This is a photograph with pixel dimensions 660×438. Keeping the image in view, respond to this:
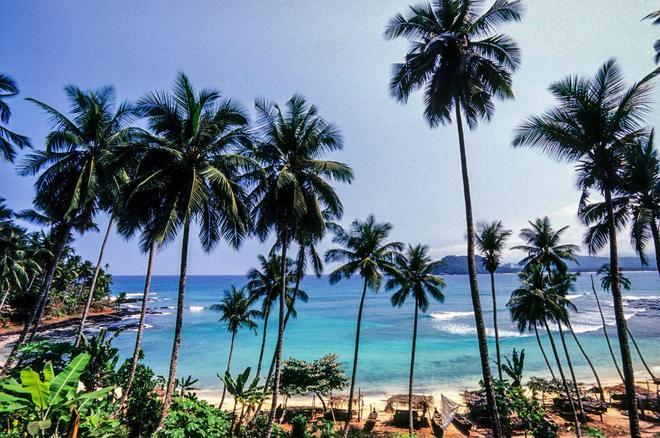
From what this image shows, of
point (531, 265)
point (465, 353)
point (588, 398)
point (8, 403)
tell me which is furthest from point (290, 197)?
point (465, 353)

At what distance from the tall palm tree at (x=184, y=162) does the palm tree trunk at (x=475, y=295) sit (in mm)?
7314

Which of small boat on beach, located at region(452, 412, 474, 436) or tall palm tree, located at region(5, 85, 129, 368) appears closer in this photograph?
tall palm tree, located at region(5, 85, 129, 368)

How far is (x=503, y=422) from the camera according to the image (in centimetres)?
1495

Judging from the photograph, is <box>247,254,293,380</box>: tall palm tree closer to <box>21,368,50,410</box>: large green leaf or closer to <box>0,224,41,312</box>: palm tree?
<box>21,368,50,410</box>: large green leaf

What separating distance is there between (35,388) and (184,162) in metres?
6.93

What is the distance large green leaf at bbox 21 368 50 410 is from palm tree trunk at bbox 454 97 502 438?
1017 centimetres

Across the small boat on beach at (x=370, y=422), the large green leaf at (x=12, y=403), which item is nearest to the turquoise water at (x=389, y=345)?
the small boat on beach at (x=370, y=422)

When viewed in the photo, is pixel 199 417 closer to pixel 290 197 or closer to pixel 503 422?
pixel 290 197

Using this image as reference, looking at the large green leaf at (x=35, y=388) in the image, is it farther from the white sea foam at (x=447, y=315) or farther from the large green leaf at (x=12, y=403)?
the white sea foam at (x=447, y=315)

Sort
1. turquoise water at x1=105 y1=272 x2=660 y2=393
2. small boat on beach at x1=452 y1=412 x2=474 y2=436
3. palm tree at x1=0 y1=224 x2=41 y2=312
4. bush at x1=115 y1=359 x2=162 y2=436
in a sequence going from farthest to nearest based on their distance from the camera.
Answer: turquoise water at x1=105 y1=272 x2=660 y2=393 → palm tree at x1=0 y1=224 x2=41 y2=312 → small boat on beach at x1=452 y1=412 x2=474 y2=436 → bush at x1=115 y1=359 x2=162 y2=436

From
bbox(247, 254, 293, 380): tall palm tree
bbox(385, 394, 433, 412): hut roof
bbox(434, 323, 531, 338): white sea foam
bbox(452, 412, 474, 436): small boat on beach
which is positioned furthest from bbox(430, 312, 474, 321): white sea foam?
bbox(247, 254, 293, 380): tall palm tree

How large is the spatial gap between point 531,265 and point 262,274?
18.1m

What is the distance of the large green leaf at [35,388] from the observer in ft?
21.1

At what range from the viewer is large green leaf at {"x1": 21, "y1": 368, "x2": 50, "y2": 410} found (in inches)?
253
